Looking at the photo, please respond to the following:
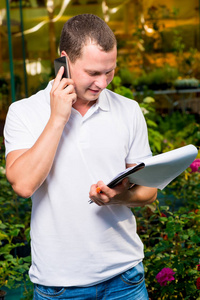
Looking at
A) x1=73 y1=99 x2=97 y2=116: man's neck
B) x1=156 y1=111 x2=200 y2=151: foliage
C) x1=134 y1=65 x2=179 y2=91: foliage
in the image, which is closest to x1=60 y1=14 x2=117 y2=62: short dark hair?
x1=73 y1=99 x2=97 y2=116: man's neck

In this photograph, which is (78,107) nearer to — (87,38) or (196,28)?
(87,38)

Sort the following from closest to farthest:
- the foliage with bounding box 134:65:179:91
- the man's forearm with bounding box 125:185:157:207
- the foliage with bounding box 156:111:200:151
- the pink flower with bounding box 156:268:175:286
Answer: the man's forearm with bounding box 125:185:157:207 → the pink flower with bounding box 156:268:175:286 → the foliage with bounding box 156:111:200:151 → the foliage with bounding box 134:65:179:91

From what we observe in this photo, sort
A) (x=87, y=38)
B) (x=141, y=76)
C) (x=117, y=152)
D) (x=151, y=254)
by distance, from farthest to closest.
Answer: (x=141, y=76) → (x=151, y=254) → (x=117, y=152) → (x=87, y=38)

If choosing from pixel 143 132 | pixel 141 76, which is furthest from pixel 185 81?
pixel 143 132

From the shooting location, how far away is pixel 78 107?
4.99 feet

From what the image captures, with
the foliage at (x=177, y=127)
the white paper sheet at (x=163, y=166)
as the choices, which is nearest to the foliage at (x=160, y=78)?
the foliage at (x=177, y=127)

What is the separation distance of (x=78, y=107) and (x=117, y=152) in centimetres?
18

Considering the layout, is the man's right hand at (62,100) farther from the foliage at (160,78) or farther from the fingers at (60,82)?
the foliage at (160,78)

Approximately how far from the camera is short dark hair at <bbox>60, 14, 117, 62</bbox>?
4.54 feet

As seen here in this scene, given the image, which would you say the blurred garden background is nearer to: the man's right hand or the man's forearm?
the man's forearm

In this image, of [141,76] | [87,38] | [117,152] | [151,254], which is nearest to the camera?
[87,38]

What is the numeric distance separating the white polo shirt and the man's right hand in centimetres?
9

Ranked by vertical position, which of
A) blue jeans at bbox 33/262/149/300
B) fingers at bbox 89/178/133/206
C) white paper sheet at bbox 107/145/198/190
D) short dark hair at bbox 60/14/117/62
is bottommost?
blue jeans at bbox 33/262/149/300

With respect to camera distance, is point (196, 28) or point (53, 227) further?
point (196, 28)
